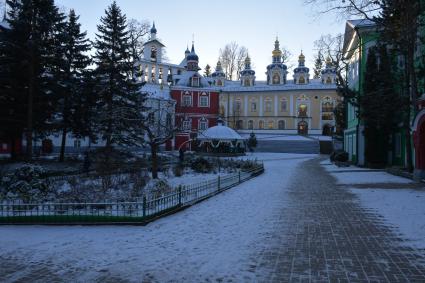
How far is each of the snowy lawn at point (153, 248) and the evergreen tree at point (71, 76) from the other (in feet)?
72.1

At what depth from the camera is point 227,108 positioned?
7906 centimetres

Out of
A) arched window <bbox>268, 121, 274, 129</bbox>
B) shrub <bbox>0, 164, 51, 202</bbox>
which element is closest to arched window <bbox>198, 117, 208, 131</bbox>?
arched window <bbox>268, 121, 274, 129</bbox>

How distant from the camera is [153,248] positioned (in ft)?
24.2

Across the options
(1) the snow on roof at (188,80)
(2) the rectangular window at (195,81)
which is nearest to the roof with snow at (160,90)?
(1) the snow on roof at (188,80)

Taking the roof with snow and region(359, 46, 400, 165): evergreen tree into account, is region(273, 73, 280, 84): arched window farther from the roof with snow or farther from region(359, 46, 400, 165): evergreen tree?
region(359, 46, 400, 165): evergreen tree

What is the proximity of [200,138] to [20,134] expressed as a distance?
75.9ft

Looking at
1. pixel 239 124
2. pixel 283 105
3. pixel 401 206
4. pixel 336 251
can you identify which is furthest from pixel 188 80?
pixel 336 251

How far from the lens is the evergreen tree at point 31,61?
27.2 m

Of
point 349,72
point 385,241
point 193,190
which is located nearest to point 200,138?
point 349,72

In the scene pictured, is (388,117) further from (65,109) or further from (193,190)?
(65,109)

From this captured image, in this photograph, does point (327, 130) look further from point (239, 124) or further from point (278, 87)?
point (239, 124)

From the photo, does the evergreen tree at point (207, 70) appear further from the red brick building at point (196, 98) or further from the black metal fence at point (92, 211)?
the black metal fence at point (92, 211)

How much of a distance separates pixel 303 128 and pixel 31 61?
54.0 metres

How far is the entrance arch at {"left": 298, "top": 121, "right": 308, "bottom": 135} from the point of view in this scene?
73500mm
